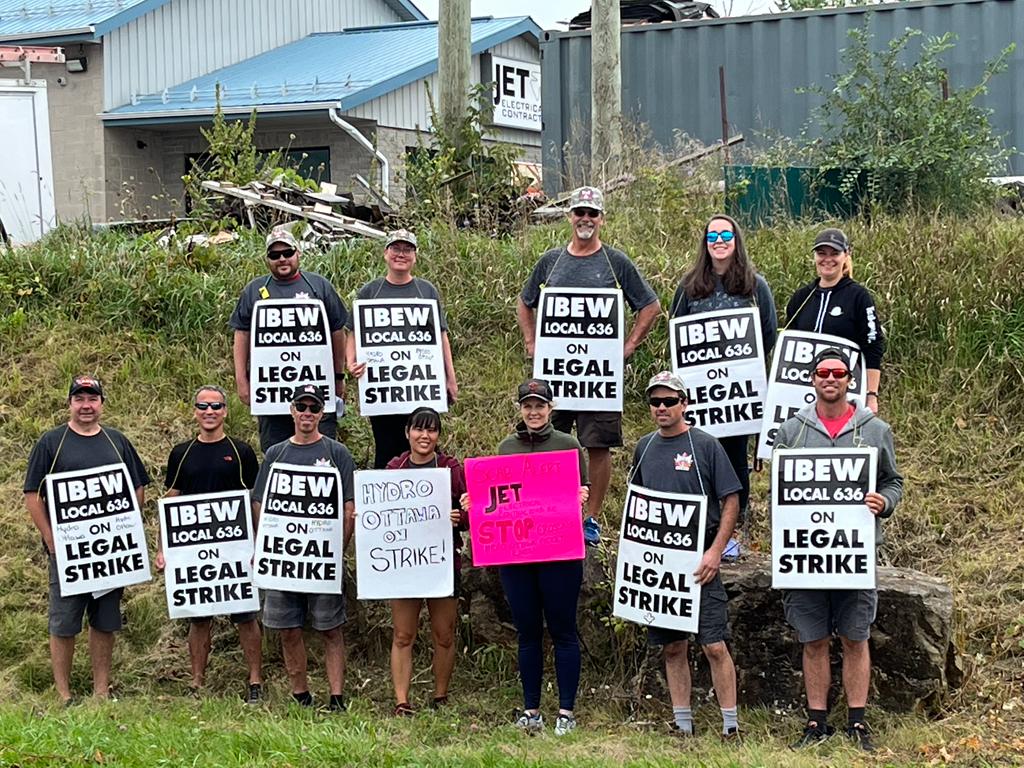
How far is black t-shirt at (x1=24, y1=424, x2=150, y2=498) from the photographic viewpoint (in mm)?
8445

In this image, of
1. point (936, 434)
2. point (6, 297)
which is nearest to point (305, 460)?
point (936, 434)

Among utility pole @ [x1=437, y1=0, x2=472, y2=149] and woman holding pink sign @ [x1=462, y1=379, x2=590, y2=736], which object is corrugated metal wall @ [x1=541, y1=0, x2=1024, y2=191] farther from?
woman holding pink sign @ [x1=462, y1=379, x2=590, y2=736]

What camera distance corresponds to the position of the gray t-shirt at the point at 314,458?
8.32 meters

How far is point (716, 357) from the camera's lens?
8.41 metres

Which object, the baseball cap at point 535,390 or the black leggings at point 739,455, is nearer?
the baseball cap at point 535,390

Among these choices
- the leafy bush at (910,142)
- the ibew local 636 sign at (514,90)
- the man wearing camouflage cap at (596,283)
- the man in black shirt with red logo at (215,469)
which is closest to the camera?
the man in black shirt with red logo at (215,469)

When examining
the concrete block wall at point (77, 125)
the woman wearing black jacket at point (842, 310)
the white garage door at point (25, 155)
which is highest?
the concrete block wall at point (77, 125)

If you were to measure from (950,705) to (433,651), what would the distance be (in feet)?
10.4

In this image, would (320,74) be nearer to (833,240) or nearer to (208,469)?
(208,469)

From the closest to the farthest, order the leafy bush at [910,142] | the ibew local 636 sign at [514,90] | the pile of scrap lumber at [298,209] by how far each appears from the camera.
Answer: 1. the leafy bush at [910,142]
2. the pile of scrap lumber at [298,209]
3. the ibew local 636 sign at [514,90]

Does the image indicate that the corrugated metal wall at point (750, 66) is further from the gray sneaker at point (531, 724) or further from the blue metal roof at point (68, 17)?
the gray sneaker at point (531, 724)

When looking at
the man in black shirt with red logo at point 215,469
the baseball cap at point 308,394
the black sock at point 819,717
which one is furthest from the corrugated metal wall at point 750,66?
the black sock at point 819,717

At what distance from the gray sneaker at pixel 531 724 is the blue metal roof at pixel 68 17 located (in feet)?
57.5

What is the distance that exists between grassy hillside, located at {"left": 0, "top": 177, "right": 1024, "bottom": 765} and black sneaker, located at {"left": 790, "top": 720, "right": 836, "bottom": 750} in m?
0.41
